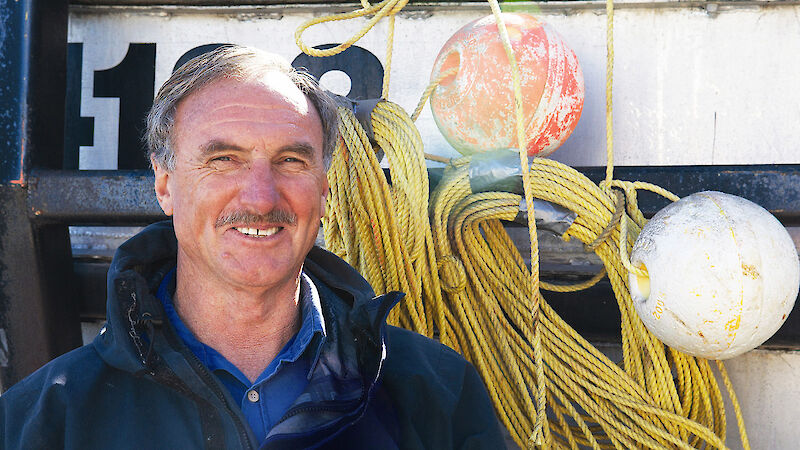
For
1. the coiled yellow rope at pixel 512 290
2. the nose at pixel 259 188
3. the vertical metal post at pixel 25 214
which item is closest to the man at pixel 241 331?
the nose at pixel 259 188

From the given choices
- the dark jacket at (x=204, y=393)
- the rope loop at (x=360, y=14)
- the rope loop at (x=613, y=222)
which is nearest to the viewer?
the dark jacket at (x=204, y=393)

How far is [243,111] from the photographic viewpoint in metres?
1.78

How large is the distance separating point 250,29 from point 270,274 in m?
1.39

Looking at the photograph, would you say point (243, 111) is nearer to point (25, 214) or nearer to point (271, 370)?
point (271, 370)

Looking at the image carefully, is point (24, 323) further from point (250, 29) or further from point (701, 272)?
point (701, 272)

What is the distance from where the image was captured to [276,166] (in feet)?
5.93

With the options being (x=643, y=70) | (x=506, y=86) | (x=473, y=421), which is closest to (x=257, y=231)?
(x=473, y=421)

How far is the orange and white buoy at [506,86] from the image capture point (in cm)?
226

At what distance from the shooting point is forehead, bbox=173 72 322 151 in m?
1.77

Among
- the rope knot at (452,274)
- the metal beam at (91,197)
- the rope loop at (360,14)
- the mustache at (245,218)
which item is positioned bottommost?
the rope knot at (452,274)

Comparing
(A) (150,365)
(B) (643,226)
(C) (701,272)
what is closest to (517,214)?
(B) (643,226)

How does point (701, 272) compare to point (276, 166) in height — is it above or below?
below

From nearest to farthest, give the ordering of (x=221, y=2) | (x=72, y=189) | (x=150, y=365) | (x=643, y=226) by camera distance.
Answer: (x=150, y=365), (x=643, y=226), (x=72, y=189), (x=221, y=2)

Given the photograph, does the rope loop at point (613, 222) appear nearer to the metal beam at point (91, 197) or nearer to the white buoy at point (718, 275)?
the white buoy at point (718, 275)
